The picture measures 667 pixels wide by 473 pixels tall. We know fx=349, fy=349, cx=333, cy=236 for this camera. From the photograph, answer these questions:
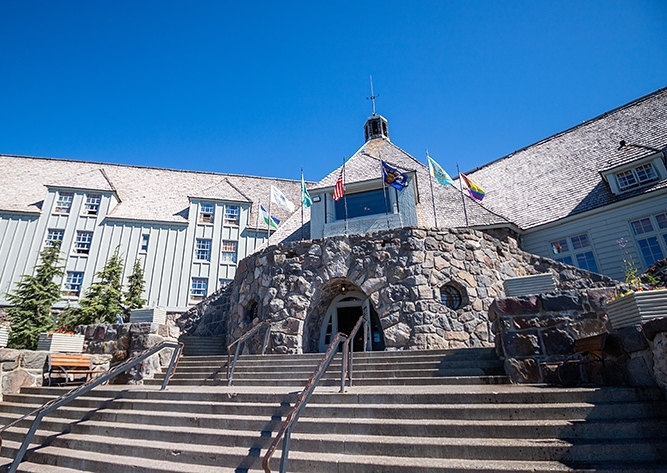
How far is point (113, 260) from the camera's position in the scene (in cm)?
1677

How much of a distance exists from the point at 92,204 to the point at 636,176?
85.8 feet

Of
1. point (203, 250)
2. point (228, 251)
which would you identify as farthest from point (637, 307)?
point (203, 250)

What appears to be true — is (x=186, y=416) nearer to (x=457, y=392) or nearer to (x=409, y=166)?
(x=457, y=392)

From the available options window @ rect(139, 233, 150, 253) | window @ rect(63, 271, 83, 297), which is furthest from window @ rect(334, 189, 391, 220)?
window @ rect(63, 271, 83, 297)

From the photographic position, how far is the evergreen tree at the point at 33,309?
13555mm

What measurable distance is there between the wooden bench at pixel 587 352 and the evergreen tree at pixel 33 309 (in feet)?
56.3

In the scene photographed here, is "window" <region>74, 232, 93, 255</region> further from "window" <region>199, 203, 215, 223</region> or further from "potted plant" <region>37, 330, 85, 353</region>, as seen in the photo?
"potted plant" <region>37, 330, 85, 353</region>

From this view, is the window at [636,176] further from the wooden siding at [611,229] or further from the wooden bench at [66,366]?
the wooden bench at [66,366]

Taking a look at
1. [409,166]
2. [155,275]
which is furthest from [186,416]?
[155,275]

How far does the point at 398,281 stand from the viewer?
33.6ft

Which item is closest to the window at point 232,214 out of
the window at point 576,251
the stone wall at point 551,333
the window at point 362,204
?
the window at point 362,204

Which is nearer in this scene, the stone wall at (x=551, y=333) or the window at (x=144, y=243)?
the stone wall at (x=551, y=333)

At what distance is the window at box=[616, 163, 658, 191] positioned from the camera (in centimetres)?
1167

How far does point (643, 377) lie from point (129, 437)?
20.5 feet
